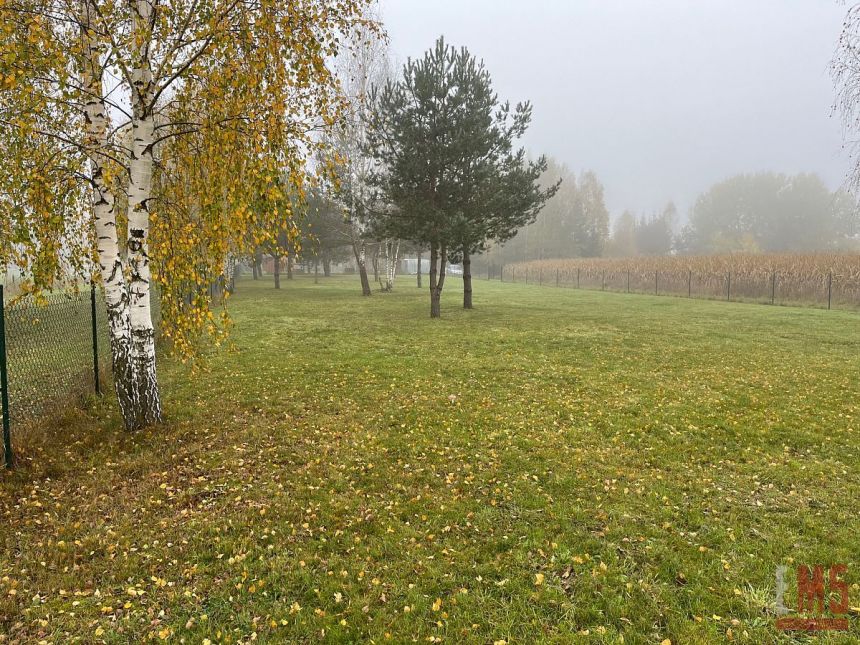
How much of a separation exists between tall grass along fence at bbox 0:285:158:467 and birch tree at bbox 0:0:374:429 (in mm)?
890

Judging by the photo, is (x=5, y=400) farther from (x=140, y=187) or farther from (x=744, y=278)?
(x=744, y=278)

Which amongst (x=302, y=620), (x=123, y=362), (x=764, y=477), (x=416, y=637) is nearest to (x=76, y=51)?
(x=123, y=362)

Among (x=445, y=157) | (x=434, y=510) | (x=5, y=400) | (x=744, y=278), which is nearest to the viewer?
(x=434, y=510)

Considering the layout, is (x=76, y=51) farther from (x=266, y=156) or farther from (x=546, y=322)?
(x=546, y=322)

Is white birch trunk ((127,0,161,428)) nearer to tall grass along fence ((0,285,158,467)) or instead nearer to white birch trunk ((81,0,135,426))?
white birch trunk ((81,0,135,426))

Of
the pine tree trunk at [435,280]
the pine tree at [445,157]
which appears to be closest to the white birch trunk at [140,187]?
the pine tree at [445,157]

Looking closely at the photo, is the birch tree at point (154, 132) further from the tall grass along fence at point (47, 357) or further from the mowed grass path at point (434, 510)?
the mowed grass path at point (434, 510)

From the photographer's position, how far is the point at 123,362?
18.9 feet

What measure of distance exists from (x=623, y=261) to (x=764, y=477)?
3979 centimetres

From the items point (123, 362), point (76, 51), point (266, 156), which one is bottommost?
point (123, 362)

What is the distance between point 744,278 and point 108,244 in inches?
1255

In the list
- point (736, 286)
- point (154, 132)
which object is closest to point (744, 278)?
point (736, 286)

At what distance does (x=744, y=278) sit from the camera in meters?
28.1

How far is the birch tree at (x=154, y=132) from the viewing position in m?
4.71
